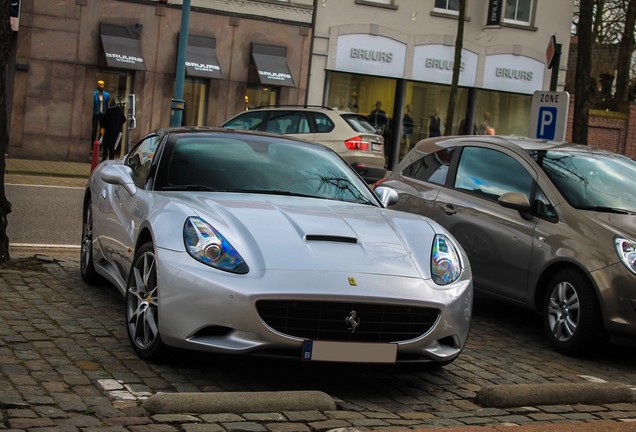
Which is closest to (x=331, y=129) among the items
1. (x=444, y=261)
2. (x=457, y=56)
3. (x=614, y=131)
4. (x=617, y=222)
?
(x=457, y=56)

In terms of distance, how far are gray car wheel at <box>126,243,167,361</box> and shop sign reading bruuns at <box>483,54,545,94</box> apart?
30.3 metres

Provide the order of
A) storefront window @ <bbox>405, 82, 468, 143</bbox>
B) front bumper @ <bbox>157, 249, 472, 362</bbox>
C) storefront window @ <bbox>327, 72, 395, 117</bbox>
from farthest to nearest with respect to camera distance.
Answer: storefront window @ <bbox>405, 82, 468, 143</bbox> < storefront window @ <bbox>327, 72, 395, 117</bbox> < front bumper @ <bbox>157, 249, 472, 362</bbox>

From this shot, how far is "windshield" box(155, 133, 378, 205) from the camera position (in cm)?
735

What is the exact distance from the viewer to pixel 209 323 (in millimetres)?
5922

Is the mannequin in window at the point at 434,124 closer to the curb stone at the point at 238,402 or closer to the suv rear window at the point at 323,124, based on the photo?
the suv rear window at the point at 323,124

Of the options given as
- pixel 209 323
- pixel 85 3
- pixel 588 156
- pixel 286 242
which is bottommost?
pixel 209 323

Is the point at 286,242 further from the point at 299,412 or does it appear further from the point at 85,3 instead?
the point at 85,3

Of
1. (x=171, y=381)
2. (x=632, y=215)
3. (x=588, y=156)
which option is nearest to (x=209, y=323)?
(x=171, y=381)

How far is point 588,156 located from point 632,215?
123 centimetres

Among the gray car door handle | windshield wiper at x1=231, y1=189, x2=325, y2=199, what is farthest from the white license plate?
the gray car door handle

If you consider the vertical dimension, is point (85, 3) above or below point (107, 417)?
above

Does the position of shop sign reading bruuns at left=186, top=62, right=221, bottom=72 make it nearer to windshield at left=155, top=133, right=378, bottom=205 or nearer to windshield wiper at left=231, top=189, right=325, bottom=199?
windshield at left=155, top=133, right=378, bottom=205

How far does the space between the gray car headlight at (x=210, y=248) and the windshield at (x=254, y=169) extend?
→ 96 cm

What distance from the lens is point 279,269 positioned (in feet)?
19.6
